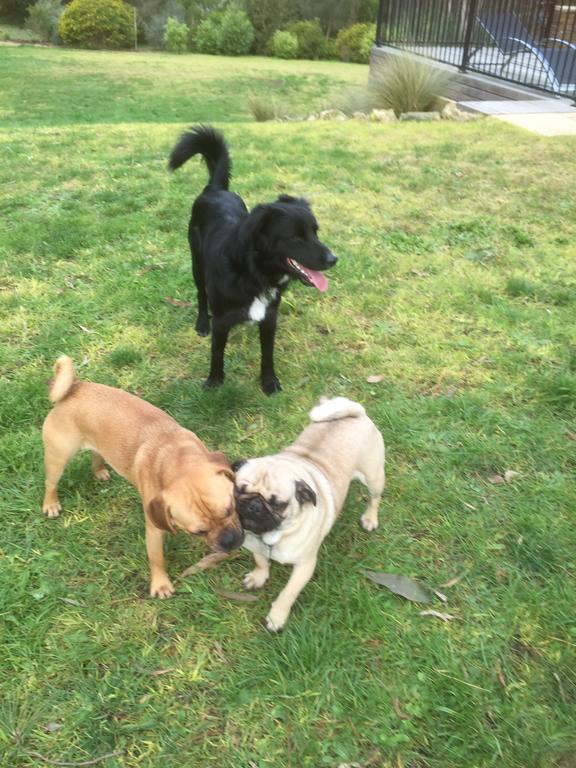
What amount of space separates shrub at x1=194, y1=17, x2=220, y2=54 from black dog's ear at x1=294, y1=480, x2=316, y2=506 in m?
33.0

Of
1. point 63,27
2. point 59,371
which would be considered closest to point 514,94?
point 59,371

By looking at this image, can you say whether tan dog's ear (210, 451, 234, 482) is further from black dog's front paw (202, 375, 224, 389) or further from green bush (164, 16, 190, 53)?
green bush (164, 16, 190, 53)

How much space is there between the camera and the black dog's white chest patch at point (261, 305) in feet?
10.5

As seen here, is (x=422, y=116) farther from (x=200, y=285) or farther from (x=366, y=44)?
(x=366, y=44)

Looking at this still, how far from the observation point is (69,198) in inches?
240

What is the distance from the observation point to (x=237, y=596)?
230cm

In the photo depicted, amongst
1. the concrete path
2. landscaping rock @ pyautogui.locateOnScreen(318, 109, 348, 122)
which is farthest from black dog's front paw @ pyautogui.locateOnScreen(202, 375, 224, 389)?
landscaping rock @ pyautogui.locateOnScreen(318, 109, 348, 122)

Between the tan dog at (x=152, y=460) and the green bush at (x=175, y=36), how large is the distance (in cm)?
3242

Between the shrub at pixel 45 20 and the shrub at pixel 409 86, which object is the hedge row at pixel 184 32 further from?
the shrub at pixel 409 86

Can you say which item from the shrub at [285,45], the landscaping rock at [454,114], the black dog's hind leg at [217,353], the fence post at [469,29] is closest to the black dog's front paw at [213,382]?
the black dog's hind leg at [217,353]

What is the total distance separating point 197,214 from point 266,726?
3047 mm

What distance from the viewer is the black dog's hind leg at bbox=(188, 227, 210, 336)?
3810 millimetres

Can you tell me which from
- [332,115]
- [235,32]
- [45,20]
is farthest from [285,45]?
[332,115]

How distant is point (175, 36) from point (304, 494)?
33201 millimetres
